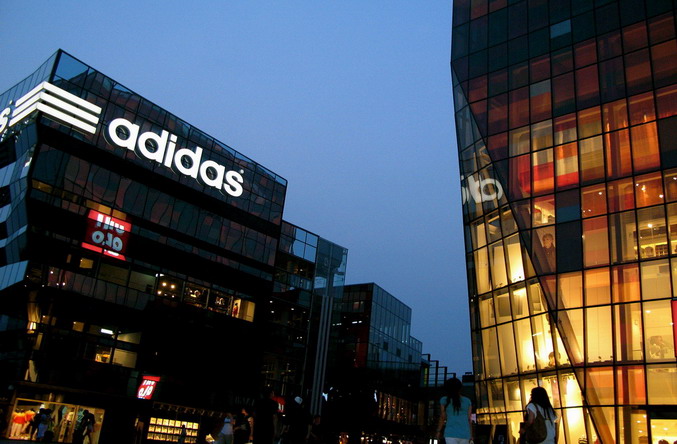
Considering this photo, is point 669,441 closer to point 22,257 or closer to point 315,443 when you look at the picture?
point 315,443

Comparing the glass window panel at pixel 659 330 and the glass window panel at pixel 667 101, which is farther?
the glass window panel at pixel 667 101

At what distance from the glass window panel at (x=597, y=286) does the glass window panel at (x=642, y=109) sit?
20.6 feet

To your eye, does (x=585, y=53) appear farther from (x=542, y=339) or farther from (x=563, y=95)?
(x=542, y=339)

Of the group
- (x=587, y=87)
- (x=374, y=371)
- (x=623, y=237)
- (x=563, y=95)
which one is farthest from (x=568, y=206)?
(x=374, y=371)

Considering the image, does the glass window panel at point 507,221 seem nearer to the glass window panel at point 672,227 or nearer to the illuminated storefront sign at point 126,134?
the glass window panel at point 672,227

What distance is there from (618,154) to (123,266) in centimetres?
2890

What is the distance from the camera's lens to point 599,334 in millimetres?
23047

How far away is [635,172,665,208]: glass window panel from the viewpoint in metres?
23.1

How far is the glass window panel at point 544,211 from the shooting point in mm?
25516

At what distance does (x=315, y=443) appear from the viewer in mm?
13555

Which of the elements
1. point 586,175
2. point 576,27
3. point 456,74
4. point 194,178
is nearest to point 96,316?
point 194,178

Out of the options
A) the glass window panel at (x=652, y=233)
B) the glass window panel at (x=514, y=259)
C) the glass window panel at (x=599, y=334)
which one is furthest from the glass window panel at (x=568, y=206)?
the glass window panel at (x=599, y=334)

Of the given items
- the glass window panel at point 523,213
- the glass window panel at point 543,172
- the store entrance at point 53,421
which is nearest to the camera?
the glass window panel at point 523,213

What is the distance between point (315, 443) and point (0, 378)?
25.7 m
